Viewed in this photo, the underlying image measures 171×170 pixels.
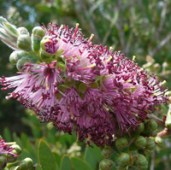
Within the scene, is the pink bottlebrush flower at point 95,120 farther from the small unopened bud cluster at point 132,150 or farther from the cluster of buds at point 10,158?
the cluster of buds at point 10,158

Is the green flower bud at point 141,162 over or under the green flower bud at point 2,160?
over

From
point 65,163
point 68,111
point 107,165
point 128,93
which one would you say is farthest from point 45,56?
point 65,163

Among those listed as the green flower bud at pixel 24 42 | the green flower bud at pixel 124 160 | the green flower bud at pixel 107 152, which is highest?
the green flower bud at pixel 24 42

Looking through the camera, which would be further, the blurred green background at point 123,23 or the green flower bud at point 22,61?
the blurred green background at point 123,23

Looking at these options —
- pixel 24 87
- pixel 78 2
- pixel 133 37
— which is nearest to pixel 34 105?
pixel 24 87

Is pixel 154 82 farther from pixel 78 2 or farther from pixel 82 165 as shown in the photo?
pixel 78 2

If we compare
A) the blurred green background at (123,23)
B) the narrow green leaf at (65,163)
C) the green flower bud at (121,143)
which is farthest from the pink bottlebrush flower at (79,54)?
the blurred green background at (123,23)

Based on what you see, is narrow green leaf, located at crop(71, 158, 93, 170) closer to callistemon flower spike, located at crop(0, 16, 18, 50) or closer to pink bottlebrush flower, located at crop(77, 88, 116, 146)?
pink bottlebrush flower, located at crop(77, 88, 116, 146)
